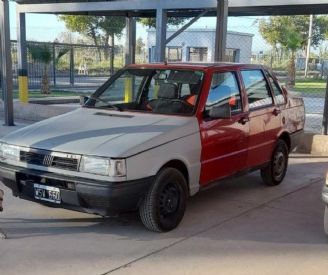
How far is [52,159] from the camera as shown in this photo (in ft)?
15.6

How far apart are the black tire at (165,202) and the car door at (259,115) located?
1.47m

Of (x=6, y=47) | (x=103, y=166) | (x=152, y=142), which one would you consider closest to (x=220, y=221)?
(x=152, y=142)

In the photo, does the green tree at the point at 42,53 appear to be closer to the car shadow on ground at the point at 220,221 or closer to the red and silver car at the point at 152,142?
the red and silver car at the point at 152,142

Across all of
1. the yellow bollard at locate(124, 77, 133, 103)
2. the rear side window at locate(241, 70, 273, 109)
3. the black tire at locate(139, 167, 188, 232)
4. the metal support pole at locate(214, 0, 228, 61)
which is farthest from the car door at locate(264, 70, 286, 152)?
the metal support pole at locate(214, 0, 228, 61)

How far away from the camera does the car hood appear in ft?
15.2

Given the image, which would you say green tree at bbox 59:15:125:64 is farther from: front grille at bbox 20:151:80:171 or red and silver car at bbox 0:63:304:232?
front grille at bbox 20:151:80:171

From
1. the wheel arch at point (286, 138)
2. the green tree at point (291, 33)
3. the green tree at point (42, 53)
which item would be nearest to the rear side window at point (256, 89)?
Result: the wheel arch at point (286, 138)

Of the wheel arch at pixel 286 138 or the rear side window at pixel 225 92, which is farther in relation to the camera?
the wheel arch at pixel 286 138

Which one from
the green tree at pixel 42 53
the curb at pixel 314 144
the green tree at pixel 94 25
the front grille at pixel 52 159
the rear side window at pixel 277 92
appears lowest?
the curb at pixel 314 144

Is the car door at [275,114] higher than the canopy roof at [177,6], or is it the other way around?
the canopy roof at [177,6]

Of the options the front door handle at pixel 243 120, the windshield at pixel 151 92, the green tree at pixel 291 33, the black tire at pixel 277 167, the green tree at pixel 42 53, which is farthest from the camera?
the green tree at pixel 291 33

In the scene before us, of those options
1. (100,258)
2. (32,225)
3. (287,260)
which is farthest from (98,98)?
(287,260)

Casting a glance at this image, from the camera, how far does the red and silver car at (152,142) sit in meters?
4.58

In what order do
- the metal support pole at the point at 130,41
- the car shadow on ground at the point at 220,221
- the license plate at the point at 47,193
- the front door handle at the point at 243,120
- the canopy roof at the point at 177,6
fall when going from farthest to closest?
the metal support pole at the point at 130,41 → the canopy roof at the point at 177,6 → the front door handle at the point at 243,120 → the car shadow on ground at the point at 220,221 → the license plate at the point at 47,193
